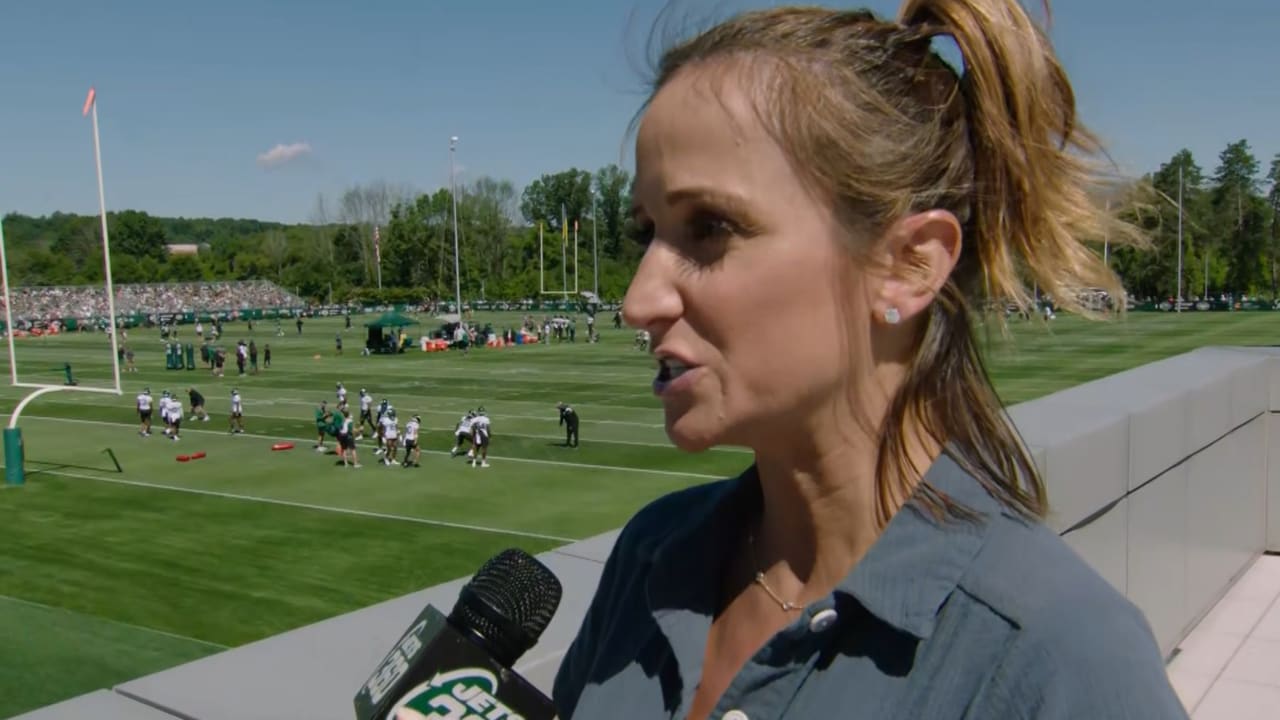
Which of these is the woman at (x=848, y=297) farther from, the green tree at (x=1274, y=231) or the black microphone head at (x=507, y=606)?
the green tree at (x=1274, y=231)

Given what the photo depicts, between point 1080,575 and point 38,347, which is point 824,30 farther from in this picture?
point 38,347

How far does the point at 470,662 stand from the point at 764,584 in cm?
43

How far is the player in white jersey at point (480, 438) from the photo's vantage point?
2281 cm

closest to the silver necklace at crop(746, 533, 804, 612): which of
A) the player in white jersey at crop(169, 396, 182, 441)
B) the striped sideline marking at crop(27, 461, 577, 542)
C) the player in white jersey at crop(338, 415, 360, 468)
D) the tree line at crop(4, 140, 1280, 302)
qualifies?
the striped sideline marking at crop(27, 461, 577, 542)

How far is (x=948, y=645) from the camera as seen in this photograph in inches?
48.1

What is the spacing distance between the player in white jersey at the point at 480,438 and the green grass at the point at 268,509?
38 cm

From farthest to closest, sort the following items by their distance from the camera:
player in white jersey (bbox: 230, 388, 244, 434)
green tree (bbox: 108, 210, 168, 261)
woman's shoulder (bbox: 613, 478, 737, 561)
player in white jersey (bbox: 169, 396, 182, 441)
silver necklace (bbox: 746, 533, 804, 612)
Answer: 1. green tree (bbox: 108, 210, 168, 261)
2. player in white jersey (bbox: 230, 388, 244, 434)
3. player in white jersey (bbox: 169, 396, 182, 441)
4. woman's shoulder (bbox: 613, 478, 737, 561)
5. silver necklace (bbox: 746, 533, 804, 612)

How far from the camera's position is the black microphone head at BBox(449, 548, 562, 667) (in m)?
1.64

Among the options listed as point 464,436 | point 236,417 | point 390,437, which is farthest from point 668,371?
point 236,417

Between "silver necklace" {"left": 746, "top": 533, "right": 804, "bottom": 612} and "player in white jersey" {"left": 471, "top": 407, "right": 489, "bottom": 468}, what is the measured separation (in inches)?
839

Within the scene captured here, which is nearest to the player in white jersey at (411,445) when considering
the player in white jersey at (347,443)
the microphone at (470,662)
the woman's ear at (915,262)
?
the player in white jersey at (347,443)

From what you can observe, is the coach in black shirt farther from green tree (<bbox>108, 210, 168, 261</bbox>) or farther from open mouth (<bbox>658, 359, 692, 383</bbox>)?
green tree (<bbox>108, 210, 168, 261</bbox>)

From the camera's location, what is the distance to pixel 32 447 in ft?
89.6

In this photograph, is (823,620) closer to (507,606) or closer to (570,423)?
(507,606)
